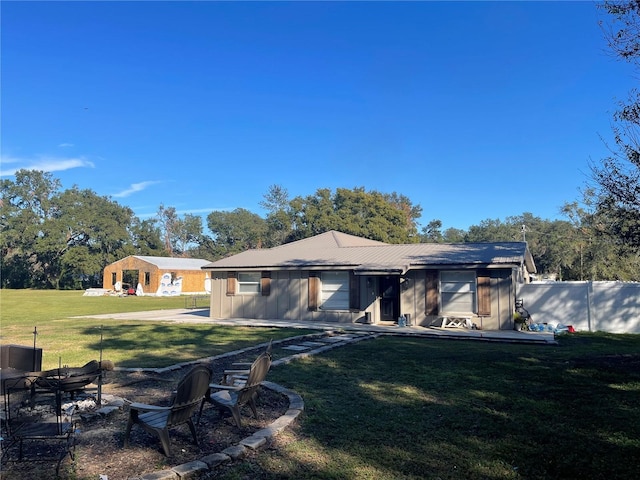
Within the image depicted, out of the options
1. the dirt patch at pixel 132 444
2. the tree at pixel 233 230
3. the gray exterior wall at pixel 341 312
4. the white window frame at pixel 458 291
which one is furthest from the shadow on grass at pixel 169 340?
the tree at pixel 233 230

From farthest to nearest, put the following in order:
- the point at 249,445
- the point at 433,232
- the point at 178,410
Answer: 1. the point at 433,232
2. the point at 249,445
3. the point at 178,410

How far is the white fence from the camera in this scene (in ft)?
51.2

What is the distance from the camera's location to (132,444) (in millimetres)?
4574

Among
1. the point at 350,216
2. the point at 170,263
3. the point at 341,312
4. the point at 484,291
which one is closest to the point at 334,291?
the point at 341,312

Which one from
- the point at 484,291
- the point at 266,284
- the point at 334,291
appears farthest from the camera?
the point at 266,284

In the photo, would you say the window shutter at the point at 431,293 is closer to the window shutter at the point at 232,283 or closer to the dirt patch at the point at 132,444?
the window shutter at the point at 232,283

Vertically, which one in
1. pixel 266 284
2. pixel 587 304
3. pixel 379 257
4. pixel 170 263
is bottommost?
pixel 587 304

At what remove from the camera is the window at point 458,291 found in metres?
16.0

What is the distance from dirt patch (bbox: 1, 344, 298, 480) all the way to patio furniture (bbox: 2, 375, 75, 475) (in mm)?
98

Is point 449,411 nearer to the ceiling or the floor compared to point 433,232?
nearer to the floor

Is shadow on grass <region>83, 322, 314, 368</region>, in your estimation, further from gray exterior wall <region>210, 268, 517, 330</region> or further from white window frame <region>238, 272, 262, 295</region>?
white window frame <region>238, 272, 262, 295</region>

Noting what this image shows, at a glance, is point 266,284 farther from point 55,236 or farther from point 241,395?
point 55,236

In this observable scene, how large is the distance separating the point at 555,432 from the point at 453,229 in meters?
92.5

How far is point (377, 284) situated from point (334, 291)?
189cm
